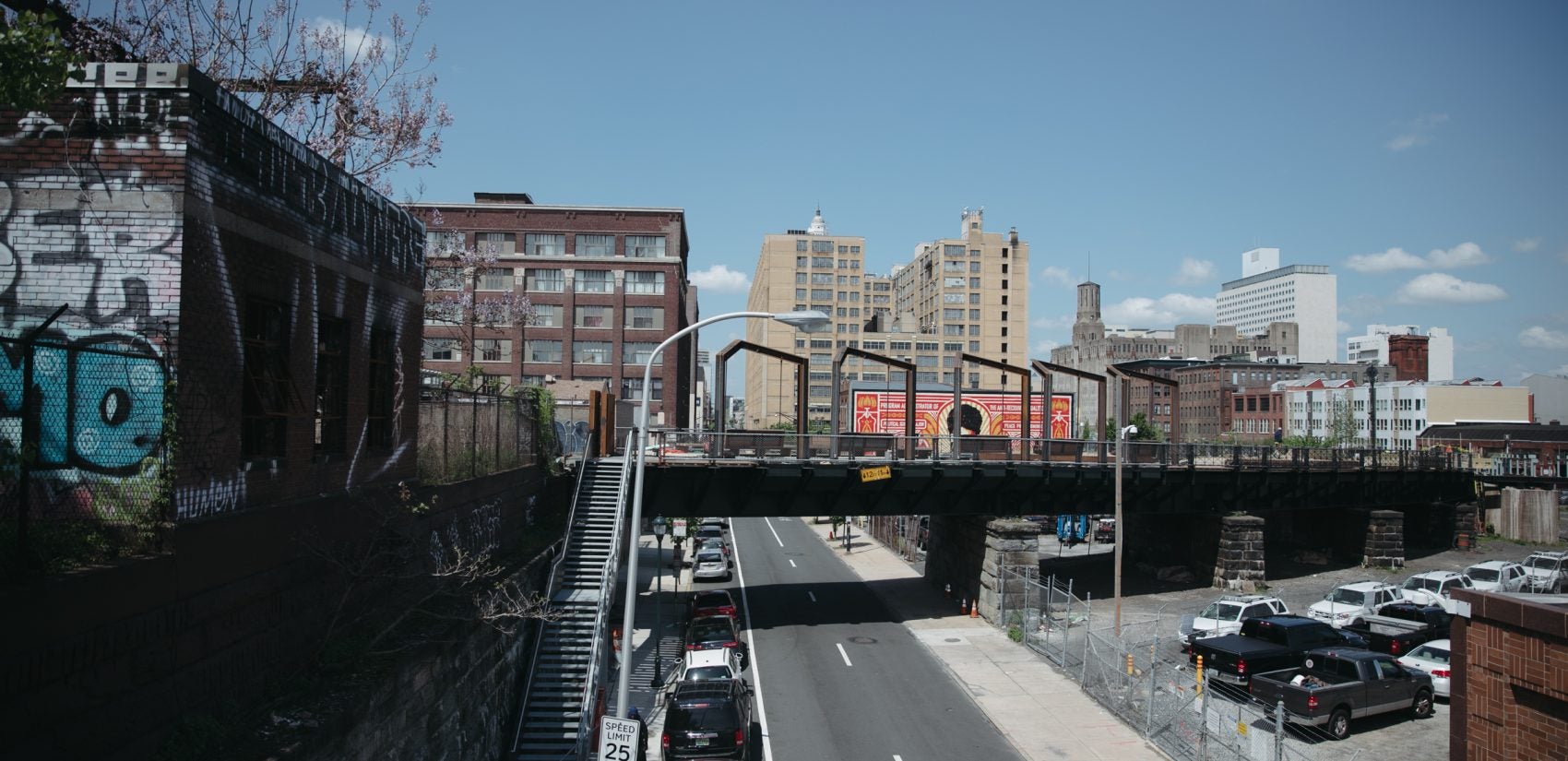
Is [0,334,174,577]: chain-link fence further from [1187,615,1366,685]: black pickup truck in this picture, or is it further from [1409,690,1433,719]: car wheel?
[1409,690,1433,719]: car wheel

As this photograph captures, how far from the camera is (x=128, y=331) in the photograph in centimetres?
1068

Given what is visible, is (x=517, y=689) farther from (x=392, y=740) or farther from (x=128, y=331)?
(x=128, y=331)

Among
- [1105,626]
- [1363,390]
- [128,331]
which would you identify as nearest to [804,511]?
[1105,626]

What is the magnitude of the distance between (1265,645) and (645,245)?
178 ft

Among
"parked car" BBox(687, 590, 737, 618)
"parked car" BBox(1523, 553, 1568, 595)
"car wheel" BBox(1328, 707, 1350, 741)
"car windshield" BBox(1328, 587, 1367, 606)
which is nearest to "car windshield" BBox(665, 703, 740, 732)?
"parked car" BBox(687, 590, 737, 618)

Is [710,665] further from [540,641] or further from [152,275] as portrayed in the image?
[152,275]

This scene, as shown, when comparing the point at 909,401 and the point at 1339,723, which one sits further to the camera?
the point at 909,401

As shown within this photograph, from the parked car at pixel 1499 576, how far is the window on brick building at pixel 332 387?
3994cm

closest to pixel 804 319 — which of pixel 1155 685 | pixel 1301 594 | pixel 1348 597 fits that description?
pixel 1155 685

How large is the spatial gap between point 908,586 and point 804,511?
12.0 metres

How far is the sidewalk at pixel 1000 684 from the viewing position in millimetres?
21094

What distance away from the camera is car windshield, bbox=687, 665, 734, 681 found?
22406mm

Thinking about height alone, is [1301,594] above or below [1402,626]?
below

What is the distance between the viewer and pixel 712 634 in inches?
1057
